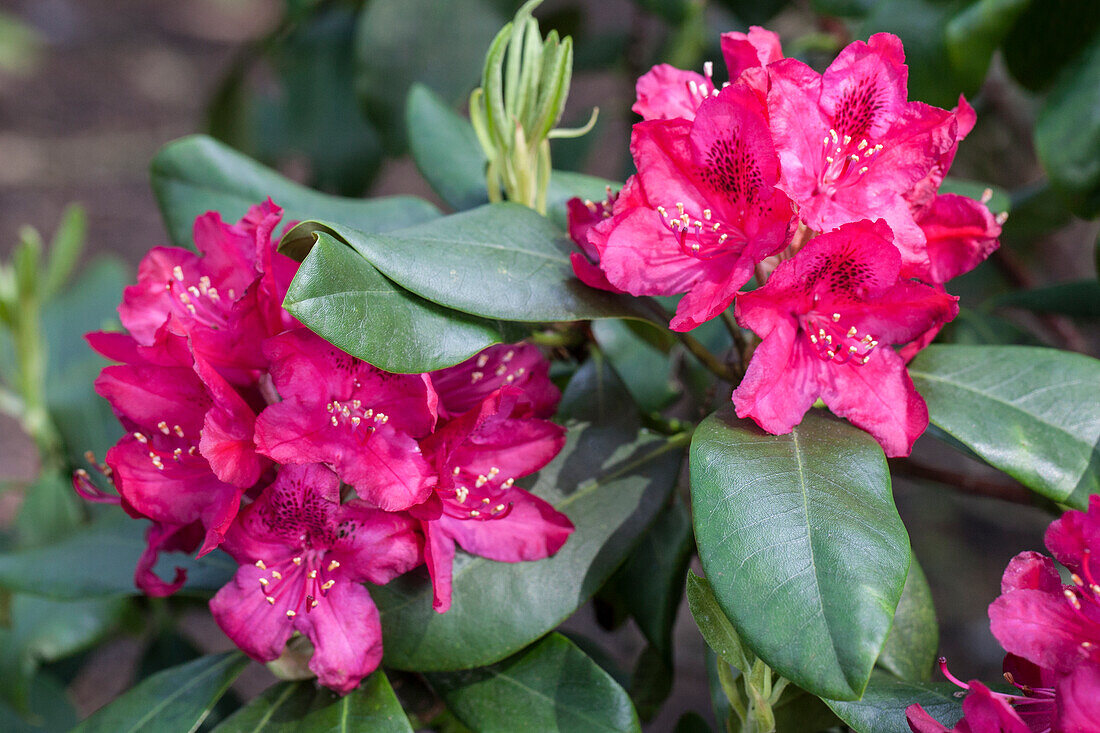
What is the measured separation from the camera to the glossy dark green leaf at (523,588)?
773mm

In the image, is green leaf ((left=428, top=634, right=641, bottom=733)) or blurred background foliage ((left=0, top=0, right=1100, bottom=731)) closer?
green leaf ((left=428, top=634, right=641, bottom=733))

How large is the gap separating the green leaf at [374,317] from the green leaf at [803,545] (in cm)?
20

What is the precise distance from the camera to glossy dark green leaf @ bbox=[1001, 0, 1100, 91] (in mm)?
1101

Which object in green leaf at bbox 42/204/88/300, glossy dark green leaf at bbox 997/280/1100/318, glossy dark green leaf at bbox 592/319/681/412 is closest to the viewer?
glossy dark green leaf at bbox 592/319/681/412

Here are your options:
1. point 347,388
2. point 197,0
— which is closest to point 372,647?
point 347,388

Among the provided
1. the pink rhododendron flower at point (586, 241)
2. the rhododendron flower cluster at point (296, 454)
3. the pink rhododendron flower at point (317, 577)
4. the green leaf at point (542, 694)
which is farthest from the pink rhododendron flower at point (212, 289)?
the green leaf at point (542, 694)

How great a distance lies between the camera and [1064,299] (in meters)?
1.21

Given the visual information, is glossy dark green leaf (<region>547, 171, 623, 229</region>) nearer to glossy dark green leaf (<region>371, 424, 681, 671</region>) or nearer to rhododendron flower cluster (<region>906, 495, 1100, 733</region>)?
glossy dark green leaf (<region>371, 424, 681, 671</region>)

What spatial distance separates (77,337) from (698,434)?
55.7 inches

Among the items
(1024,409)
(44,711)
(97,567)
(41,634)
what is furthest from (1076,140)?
(44,711)

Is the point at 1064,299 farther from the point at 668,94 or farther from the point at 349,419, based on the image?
the point at 349,419

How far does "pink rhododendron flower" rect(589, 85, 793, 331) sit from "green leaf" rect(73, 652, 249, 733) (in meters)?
0.54

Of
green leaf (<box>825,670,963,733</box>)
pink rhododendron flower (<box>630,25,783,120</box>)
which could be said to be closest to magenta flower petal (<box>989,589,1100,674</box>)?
green leaf (<box>825,670,963,733</box>)

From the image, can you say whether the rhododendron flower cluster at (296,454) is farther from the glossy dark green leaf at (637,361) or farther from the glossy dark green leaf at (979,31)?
the glossy dark green leaf at (979,31)
